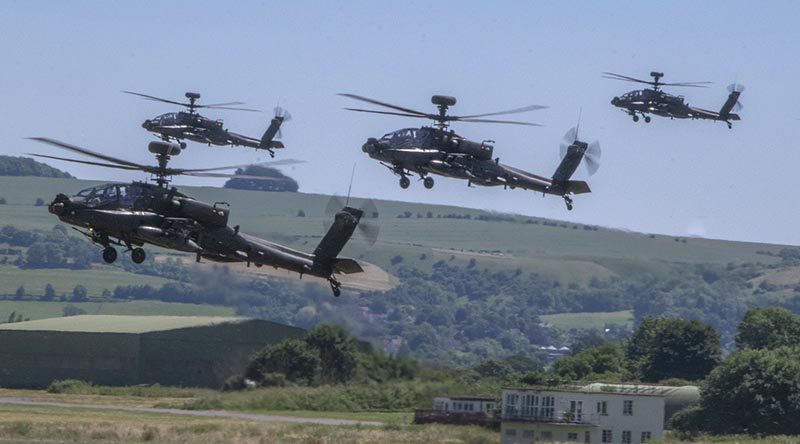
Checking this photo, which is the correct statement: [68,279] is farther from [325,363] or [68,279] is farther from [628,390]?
[628,390]

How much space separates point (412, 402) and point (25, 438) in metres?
19.3

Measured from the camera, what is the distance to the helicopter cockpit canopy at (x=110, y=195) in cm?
5341

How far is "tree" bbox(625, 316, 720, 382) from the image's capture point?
98.2 metres

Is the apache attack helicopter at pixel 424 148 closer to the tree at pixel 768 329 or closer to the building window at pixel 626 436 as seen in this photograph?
the building window at pixel 626 436

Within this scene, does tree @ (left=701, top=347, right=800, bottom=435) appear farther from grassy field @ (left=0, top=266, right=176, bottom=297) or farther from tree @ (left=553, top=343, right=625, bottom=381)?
grassy field @ (left=0, top=266, right=176, bottom=297)

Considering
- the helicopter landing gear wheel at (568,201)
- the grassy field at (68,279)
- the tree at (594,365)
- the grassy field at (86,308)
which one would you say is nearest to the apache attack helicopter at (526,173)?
the helicopter landing gear wheel at (568,201)

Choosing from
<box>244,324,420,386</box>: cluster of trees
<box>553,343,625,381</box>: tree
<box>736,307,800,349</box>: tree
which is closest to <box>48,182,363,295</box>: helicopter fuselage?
<box>244,324,420,386</box>: cluster of trees

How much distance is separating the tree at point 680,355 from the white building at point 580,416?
30.1 m

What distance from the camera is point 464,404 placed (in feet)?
226

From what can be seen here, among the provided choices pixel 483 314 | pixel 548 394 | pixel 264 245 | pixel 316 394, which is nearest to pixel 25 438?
pixel 264 245

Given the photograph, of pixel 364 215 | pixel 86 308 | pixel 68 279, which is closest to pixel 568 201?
pixel 364 215

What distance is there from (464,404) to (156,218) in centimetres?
2028

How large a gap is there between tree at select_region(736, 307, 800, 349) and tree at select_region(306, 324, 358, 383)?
38854mm

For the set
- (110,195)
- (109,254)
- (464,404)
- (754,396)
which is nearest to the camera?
(110,195)
